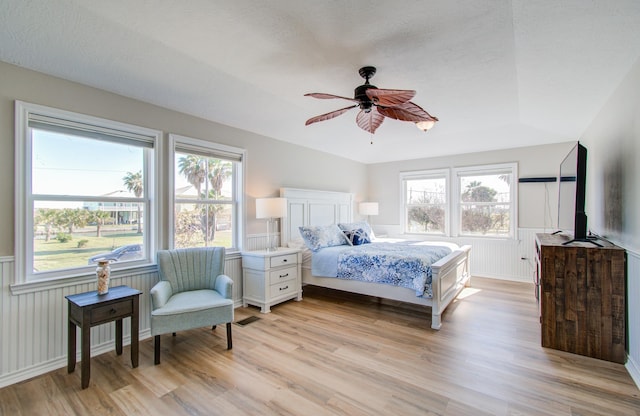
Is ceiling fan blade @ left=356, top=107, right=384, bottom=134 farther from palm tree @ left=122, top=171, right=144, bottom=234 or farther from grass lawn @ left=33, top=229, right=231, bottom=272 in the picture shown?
grass lawn @ left=33, top=229, right=231, bottom=272

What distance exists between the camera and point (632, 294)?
2.26m

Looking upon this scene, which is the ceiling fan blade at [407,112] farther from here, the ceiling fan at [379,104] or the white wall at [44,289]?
the white wall at [44,289]

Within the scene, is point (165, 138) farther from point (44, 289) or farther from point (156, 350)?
point (156, 350)

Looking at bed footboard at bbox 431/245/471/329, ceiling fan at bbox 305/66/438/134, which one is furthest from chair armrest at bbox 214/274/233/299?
bed footboard at bbox 431/245/471/329

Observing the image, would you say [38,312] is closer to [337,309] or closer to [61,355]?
[61,355]

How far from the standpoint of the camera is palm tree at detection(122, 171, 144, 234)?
2916mm

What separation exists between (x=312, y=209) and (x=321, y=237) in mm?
865

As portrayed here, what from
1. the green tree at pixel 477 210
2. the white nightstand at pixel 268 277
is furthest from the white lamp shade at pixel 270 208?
the green tree at pixel 477 210

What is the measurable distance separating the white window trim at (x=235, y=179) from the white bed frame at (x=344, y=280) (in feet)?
2.31

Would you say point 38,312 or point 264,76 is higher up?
point 264,76

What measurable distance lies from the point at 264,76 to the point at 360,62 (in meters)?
0.88

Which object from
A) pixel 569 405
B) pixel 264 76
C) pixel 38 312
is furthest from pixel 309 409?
pixel 264 76

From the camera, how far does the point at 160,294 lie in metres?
2.54

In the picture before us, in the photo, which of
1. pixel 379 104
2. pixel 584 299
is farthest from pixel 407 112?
pixel 584 299
